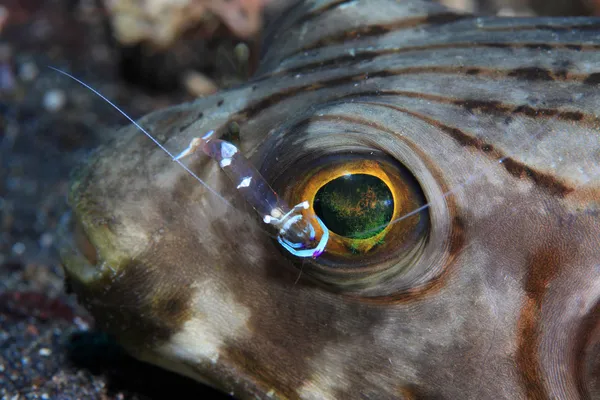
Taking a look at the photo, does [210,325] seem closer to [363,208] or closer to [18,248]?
[363,208]

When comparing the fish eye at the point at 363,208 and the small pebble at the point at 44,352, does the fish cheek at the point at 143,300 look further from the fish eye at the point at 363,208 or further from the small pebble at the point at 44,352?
the small pebble at the point at 44,352

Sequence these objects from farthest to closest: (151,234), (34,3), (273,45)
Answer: (34,3)
(273,45)
(151,234)

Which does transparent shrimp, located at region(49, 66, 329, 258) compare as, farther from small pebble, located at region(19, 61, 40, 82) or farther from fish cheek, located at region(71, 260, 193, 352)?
small pebble, located at region(19, 61, 40, 82)

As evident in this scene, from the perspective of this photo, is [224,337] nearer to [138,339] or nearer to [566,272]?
[138,339]

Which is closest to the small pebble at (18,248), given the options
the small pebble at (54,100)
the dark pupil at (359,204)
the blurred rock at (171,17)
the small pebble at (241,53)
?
the small pebble at (54,100)

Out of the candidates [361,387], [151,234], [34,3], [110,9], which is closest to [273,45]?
[151,234]

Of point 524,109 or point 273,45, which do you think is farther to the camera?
point 273,45

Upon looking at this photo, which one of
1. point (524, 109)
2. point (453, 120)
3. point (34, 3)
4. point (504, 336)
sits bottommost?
point (504, 336)
